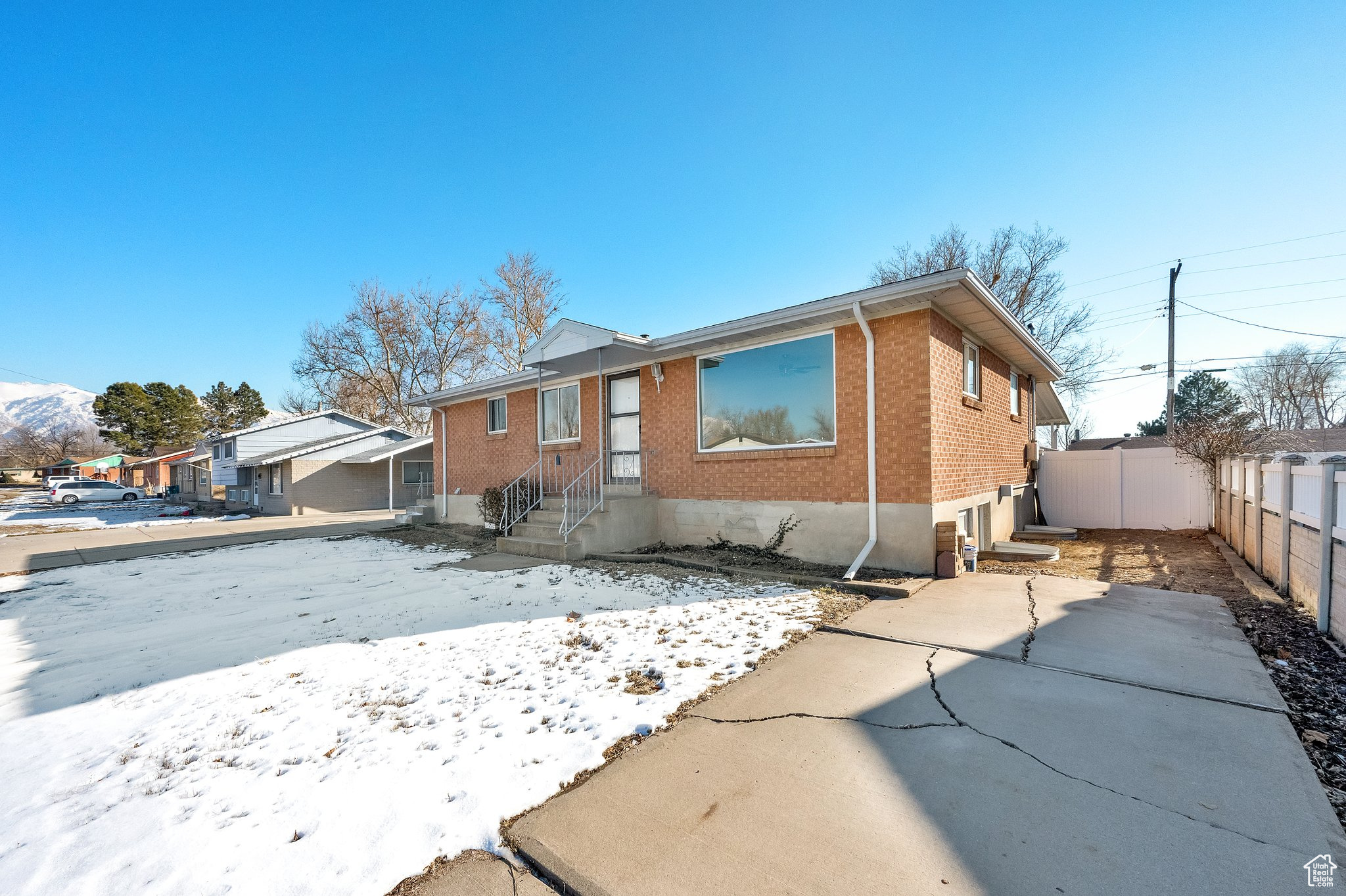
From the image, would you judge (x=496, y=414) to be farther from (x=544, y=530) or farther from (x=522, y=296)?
(x=522, y=296)

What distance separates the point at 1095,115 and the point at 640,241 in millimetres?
10742

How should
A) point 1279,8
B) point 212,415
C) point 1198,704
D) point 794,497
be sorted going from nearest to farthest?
point 1198,704, point 1279,8, point 794,497, point 212,415

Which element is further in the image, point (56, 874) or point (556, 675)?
point (556, 675)

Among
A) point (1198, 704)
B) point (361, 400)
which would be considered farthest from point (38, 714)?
point (361, 400)

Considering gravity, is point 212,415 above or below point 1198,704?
above

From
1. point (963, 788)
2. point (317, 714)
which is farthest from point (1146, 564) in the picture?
point (317, 714)

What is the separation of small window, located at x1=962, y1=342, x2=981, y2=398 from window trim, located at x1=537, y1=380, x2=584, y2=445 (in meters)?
6.49

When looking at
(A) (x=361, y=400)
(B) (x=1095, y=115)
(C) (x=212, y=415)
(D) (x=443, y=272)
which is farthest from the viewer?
(C) (x=212, y=415)

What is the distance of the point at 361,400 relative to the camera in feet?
97.9

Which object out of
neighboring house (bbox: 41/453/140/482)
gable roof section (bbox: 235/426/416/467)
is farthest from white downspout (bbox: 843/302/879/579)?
neighboring house (bbox: 41/453/140/482)

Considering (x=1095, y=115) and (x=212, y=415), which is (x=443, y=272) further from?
(x=212, y=415)

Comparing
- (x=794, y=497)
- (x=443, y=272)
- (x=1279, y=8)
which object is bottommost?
(x=794, y=497)

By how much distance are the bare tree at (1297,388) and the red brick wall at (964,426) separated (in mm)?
23025

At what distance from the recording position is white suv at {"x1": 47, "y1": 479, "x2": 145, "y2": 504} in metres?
29.5
